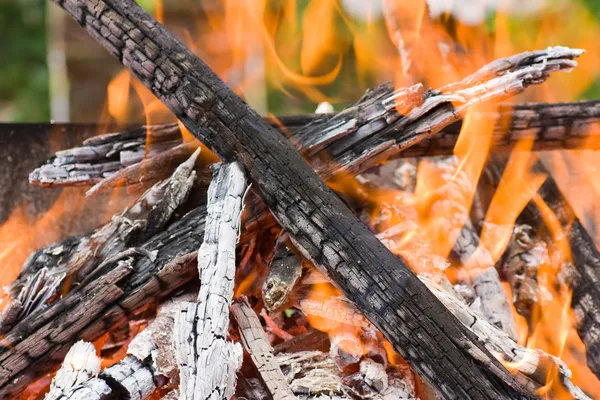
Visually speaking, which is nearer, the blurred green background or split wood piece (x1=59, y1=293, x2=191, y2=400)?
split wood piece (x1=59, y1=293, x2=191, y2=400)

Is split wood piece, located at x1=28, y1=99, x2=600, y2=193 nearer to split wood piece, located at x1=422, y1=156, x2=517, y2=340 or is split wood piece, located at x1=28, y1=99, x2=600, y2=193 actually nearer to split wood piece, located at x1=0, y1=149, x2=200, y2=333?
split wood piece, located at x1=0, y1=149, x2=200, y2=333

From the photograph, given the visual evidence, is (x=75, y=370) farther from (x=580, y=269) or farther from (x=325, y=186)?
(x=580, y=269)

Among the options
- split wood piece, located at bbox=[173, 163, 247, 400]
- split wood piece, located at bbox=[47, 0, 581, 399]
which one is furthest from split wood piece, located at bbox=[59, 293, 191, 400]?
split wood piece, located at bbox=[47, 0, 581, 399]

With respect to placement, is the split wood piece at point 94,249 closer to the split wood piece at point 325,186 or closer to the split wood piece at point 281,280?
the split wood piece at point 325,186

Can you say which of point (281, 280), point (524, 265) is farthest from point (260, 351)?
point (524, 265)

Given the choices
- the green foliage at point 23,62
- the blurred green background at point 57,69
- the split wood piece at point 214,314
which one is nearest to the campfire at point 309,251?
the split wood piece at point 214,314

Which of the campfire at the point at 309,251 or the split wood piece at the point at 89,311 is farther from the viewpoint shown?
the split wood piece at the point at 89,311

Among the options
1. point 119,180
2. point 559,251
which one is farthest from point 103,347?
point 559,251

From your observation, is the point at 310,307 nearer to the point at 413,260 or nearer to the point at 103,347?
the point at 413,260

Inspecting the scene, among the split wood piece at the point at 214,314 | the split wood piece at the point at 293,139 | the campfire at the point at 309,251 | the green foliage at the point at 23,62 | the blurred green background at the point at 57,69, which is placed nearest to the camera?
the split wood piece at the point at 214,314
